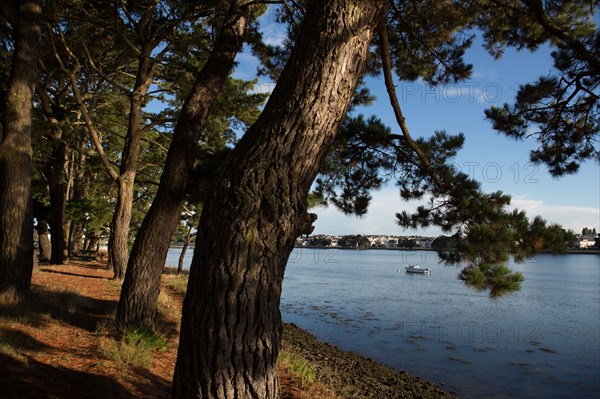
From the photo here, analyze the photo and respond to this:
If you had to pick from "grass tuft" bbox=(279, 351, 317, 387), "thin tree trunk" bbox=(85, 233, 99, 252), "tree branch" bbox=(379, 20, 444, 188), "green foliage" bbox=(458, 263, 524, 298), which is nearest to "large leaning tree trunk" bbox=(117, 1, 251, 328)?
"grass tuft" bbox=(279, 351, 317, 387)

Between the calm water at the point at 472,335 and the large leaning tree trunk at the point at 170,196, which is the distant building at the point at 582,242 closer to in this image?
the calm water at the point at 472,335

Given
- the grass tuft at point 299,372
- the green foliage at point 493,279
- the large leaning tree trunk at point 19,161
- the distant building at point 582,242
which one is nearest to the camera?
the distant building at point 582,242

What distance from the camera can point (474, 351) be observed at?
13609 millimetres

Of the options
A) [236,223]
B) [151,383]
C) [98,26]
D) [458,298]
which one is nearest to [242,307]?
[236,223]

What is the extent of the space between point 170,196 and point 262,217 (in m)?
3.57

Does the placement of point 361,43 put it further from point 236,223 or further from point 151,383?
point 151,383

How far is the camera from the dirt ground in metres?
4.02

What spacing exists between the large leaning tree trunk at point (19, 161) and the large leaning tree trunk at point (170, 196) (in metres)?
2.13

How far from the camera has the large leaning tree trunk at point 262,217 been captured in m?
2.61

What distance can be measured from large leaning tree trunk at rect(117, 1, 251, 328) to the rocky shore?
2.92 metres

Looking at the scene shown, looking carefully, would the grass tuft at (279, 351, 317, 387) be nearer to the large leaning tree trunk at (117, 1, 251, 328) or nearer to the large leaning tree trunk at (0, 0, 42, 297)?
the large leaning tree trunk at (117, 1, 251, 328)

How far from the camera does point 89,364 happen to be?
15.1 feet

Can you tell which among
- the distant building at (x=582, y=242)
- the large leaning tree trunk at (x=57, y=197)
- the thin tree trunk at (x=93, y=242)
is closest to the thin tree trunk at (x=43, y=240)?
the large leaning tree trunk at (x=57, y=197)

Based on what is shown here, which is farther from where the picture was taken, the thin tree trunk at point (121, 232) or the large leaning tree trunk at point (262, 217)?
the thin tree trunk at point (121, 232)
